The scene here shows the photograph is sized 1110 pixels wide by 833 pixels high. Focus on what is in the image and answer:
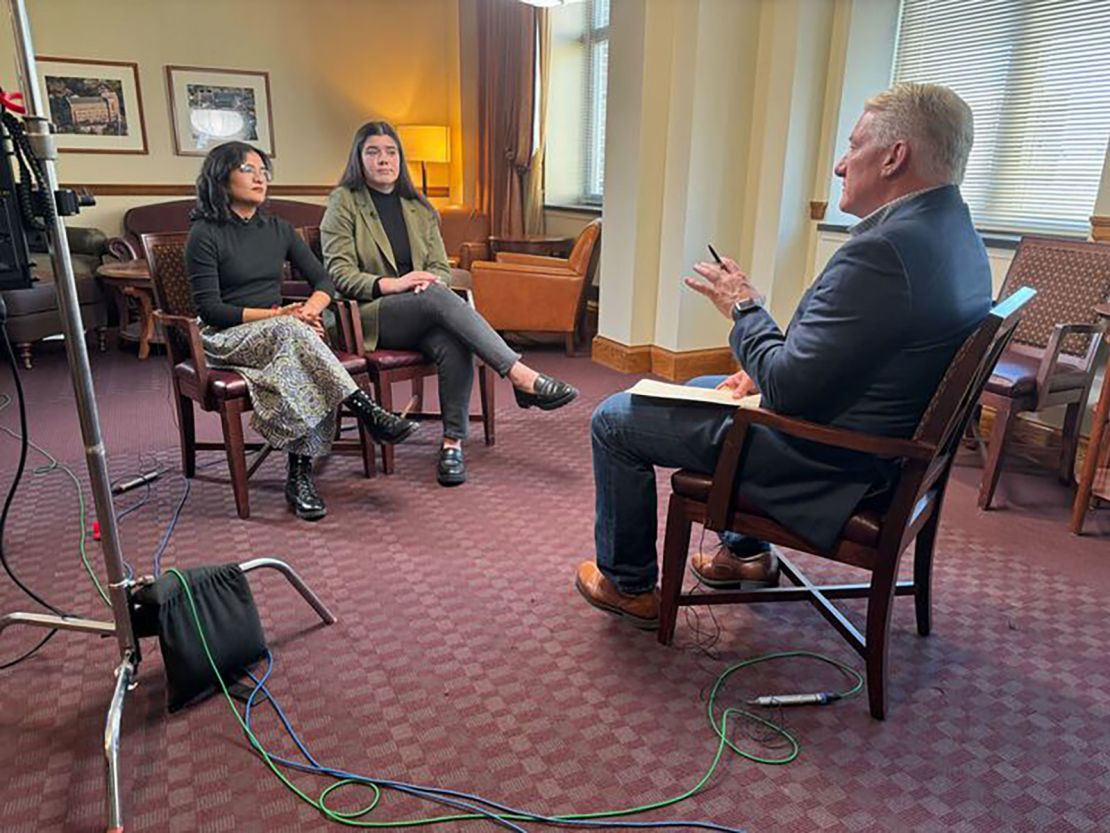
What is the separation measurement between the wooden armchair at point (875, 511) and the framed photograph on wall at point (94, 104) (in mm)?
5221

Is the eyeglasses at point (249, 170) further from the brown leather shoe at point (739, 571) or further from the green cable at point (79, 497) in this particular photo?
the brown leather shoe at point (739, 571)

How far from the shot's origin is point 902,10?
3.67 meters

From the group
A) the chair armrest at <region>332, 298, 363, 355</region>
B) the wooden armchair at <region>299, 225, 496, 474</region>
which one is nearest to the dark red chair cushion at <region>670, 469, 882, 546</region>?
the wooden armchair at <region>299, 225, 496, 474</region>

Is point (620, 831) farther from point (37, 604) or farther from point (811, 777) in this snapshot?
point (37, 604)

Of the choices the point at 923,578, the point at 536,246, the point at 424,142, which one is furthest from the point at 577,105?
the point at 923,578

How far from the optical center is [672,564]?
1.75m

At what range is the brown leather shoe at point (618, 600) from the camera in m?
1.90

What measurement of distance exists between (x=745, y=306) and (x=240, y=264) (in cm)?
171

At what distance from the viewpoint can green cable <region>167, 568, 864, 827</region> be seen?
135 centimetres

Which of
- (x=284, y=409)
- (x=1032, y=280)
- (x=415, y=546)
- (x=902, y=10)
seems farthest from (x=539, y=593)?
(x=902, y=10)

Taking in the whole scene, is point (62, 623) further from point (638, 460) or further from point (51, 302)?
point (51, 302)

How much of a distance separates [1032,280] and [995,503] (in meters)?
0.83

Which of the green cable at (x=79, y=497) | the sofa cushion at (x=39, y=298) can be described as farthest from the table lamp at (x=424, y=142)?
the green cable at (x=79, y=497)

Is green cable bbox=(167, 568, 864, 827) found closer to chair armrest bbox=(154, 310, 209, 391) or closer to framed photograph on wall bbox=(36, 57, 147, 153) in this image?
chair armrest bbox=(154, 310, 209, 391)
